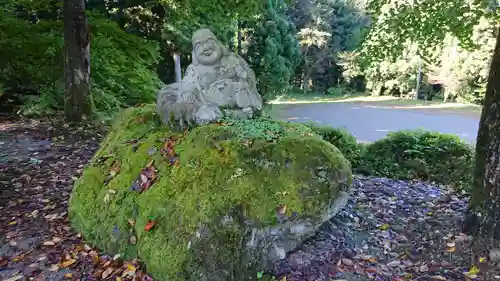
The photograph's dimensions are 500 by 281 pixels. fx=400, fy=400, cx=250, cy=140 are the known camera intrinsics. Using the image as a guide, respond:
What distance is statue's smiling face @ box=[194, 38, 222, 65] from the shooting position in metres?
3.84

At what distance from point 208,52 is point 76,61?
3.70 metres

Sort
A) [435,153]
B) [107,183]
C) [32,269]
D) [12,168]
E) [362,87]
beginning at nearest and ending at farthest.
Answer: [32,269]
[107,183]
[12,168]
[435,153]
[362,87]

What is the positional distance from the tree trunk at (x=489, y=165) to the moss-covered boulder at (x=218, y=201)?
1.01m

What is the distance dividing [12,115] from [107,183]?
229 inches

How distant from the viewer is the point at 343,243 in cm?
317

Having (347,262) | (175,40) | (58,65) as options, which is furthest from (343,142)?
(175,40)

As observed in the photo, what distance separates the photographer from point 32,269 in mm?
3047

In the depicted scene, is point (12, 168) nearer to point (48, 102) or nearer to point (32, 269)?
point (32, 269)

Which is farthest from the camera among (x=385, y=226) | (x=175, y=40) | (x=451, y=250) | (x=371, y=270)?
(x=175, y=40)

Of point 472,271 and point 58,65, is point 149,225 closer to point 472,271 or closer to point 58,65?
point 472,271

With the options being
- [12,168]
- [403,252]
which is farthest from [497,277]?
[12,168]

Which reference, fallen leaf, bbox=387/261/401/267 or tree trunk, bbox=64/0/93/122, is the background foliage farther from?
fallen leaf, bbox=387/261/401/267

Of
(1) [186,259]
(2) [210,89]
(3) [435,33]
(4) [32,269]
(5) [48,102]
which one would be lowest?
(4) [32,269]

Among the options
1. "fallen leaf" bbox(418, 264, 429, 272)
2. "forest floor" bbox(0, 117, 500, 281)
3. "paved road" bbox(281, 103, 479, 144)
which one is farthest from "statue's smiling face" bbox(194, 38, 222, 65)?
"paved road" bbox(281, 103, 479, 144)
